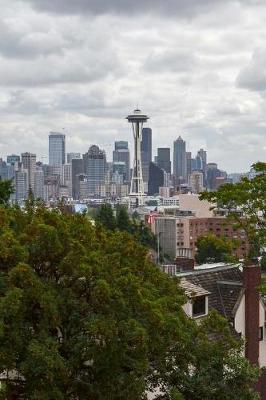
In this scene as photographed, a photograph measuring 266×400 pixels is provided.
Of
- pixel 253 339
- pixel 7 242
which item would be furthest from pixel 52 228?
pixel 253 339

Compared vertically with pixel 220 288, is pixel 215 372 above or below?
below

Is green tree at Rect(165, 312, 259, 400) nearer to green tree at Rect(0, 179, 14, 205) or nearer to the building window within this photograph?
the building window

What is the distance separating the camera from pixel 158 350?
19719 mm

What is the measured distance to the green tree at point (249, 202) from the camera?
2761cm

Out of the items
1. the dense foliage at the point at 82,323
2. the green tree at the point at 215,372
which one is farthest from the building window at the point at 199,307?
the dense foliage at the point at 82,323

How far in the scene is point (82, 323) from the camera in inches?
720

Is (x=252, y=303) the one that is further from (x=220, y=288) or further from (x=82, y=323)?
(x=82, y=323)

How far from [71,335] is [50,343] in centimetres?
120

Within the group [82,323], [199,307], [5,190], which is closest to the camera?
[82,323]

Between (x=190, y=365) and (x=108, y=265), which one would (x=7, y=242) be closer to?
(x=108, y=265)

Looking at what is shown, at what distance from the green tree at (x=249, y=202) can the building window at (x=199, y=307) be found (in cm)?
475

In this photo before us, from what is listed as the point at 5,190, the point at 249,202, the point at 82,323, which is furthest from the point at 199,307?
the point at 82,323

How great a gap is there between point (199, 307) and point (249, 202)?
688cm

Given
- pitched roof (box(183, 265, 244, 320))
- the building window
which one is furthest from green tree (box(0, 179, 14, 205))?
the building window
